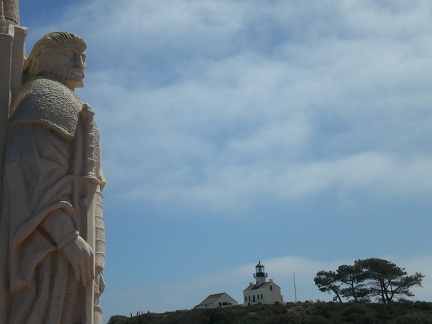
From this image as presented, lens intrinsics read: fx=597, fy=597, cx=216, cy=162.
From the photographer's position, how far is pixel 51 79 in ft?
23.0

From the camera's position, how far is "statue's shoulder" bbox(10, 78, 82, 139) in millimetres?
6426

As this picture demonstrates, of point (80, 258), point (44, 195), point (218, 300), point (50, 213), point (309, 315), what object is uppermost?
point (218, 300)

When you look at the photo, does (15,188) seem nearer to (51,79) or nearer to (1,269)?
(1,269)

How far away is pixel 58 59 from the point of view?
7.25 meters

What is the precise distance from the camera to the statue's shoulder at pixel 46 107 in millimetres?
6426

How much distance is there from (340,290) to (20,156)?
74.9 metres

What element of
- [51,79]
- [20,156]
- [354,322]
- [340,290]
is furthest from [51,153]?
[340,290]

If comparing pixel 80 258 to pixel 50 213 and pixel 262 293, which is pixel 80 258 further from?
pixel 262 293

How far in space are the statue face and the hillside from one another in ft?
134

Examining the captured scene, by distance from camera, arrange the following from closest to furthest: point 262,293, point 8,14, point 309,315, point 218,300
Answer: point 8,14, point 309,315, point 218,300, point 262,293

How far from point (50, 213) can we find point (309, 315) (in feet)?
173

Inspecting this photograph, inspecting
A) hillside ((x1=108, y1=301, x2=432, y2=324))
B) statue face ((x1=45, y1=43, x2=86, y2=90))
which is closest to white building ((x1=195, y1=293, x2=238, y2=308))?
hillside ((x1=108, y1=301, x2=432, y2=324))

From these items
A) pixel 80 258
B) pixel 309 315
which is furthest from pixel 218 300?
pixel 80 258

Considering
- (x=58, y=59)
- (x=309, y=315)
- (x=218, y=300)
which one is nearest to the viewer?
(x=58, y=59)
